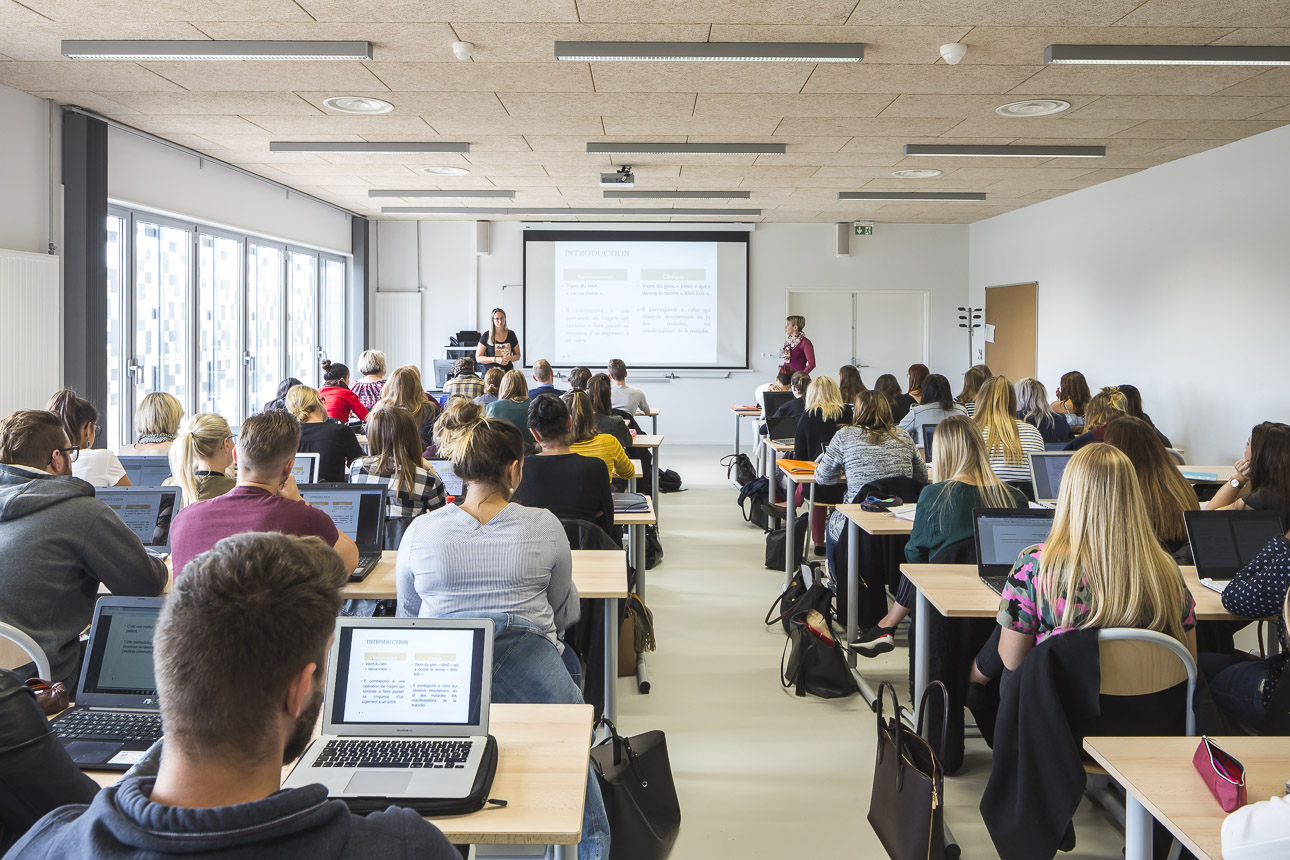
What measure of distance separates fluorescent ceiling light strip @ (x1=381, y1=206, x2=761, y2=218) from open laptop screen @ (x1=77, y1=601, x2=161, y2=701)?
9405 mm

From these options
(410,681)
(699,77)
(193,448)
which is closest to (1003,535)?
(410,681)

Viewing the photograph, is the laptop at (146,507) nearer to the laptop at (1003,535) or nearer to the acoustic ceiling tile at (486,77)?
the acoustic ceiling tile at (486,77)

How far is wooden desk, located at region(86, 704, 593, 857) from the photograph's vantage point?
153 centimetres

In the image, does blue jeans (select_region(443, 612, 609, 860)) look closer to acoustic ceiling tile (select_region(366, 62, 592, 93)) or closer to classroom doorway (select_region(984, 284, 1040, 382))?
acoustic ceiling tile (select_region(366, 62, 592, 93))

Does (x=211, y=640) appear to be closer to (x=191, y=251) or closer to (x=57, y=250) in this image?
(x=57, y=250)

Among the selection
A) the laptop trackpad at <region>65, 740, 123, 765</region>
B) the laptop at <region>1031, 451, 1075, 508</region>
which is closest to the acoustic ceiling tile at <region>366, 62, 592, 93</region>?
the laptop at <region>1031, 451, 1075, 508</region>

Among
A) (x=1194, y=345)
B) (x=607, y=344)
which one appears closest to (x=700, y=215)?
(x=607, y=344)

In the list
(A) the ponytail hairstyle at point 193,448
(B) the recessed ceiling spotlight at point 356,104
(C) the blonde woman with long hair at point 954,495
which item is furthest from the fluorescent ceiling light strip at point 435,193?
(C) the blonde woman with long hair at point 954,495

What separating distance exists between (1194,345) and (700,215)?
19.2 feet

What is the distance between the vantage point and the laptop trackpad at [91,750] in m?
1.71

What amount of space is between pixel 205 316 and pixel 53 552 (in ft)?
21.3

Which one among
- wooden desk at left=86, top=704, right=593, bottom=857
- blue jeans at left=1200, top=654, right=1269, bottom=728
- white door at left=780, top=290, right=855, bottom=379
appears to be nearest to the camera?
wooden desk at left=86, top=704, right=593, bottom=857

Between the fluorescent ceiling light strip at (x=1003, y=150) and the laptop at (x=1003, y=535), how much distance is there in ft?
16.0

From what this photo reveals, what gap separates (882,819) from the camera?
250 centimetres
